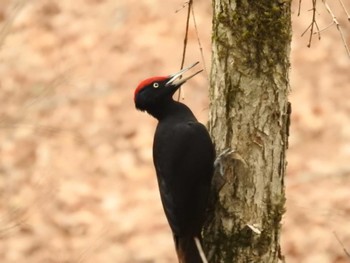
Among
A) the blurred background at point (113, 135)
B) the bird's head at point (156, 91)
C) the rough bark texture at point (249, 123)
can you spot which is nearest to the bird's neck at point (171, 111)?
the bird's head at point (156, 91)

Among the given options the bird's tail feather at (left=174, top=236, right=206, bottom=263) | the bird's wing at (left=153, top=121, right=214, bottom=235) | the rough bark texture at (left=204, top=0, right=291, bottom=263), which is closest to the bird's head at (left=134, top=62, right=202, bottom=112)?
the bird's wing at (left=153, top=121, right=214, bottom=235)

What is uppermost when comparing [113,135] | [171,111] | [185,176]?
[113,135]

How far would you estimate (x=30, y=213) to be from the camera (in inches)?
320

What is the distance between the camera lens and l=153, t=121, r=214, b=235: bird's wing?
412cm

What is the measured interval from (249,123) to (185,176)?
43cm

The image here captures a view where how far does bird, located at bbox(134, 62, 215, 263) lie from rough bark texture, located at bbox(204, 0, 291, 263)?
0.07 m

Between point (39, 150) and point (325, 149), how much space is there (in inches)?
Result: 114

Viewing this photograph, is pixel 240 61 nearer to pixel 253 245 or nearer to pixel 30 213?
pixel 253 245

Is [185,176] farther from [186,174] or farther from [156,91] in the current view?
[156,91]

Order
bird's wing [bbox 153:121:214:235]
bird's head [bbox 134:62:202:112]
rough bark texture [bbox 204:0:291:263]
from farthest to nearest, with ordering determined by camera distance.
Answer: bird's head [bbox 134:62:202:112] < bird's wing [bbox 153:121:214:235] < rough bark texture [bbox 204:0:291:263]

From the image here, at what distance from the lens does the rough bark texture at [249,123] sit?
3939 millimetres

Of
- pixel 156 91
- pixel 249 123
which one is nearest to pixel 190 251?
pixel 249 123

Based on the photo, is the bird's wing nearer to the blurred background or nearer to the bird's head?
the bird's head

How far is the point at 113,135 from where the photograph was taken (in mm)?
8938
